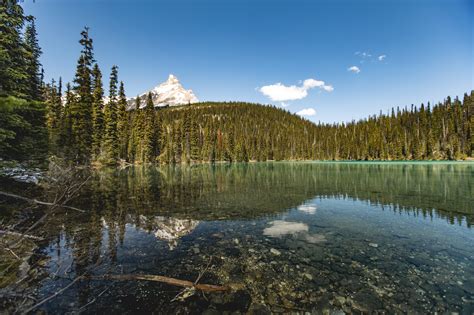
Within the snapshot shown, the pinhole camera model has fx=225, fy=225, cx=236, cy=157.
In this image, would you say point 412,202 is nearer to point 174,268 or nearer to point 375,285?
point 375,285

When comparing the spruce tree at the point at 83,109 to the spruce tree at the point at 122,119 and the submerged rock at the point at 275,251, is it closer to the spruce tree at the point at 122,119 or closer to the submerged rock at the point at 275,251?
the spruce tree at the point at 122,119

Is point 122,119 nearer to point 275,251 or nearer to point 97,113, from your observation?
point 97,113

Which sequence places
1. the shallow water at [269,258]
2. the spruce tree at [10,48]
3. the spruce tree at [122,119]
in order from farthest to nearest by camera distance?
the spruce tree at [122,119] < the spruce tree at [10,48] < the shallow water at [269,258]

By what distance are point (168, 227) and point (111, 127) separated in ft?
142

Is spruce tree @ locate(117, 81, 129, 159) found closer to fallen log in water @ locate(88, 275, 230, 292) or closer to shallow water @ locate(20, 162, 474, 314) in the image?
shallow water @ locate(20, 162, 474, 314)

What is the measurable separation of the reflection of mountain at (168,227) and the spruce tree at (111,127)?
40743 millimetres

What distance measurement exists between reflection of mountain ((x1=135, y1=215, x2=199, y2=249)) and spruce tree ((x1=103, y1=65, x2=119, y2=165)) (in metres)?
40.7

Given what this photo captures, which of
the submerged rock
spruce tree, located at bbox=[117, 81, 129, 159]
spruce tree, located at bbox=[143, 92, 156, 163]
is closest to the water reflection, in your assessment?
the submerged rock

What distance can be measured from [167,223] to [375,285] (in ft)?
33.0

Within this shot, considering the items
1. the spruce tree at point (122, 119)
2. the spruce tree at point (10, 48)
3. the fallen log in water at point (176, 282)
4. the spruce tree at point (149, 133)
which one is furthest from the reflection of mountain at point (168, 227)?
the spruce tree at point (149, 133)

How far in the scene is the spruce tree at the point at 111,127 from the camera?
47.7 metres

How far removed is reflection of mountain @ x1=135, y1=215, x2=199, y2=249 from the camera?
34.8 ft

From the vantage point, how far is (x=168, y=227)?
475 inches

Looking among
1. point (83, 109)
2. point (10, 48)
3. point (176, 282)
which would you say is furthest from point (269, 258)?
point (83, 109)
